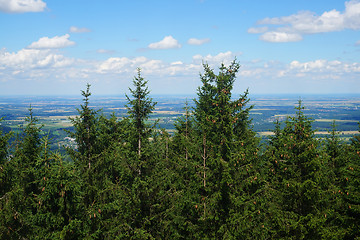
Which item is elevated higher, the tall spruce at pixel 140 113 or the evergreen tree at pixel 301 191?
the tall spruce at pixel 140 113

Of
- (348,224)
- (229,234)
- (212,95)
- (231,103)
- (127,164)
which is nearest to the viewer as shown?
(229,234)

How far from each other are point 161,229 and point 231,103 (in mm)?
9498

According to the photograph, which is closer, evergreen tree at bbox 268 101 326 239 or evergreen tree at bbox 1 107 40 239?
evergreen tree at bbox 268 101 326 239

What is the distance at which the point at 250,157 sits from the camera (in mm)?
16969

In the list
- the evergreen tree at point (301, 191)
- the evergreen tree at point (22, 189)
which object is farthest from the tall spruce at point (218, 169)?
the evergreen tree at point (22, 189)

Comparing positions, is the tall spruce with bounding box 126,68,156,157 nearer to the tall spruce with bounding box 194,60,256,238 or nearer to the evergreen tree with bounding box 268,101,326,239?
the tall spruce with bounding box 194,60,256,238

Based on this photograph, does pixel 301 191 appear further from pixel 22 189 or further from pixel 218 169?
pixel 22 189

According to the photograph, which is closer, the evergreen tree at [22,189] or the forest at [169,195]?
the forest at [169,195]

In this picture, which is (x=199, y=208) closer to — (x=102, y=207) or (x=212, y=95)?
(x=102, y=207)

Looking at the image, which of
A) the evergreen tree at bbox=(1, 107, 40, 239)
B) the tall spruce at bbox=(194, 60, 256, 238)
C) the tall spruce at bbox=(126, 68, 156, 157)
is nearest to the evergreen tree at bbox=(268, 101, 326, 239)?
the tall spruce at bbox=(194, 60, 256, 238)

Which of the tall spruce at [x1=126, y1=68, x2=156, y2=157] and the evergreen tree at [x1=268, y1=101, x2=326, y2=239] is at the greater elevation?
the tall spruce at [x1=126, y1=68, x2=156, y2=157]

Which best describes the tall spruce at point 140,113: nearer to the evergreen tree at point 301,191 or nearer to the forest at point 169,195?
the forest at point 169,195

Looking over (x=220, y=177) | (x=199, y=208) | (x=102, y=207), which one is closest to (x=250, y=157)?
(x=220, y=177)

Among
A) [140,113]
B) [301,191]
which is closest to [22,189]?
[140,113]
